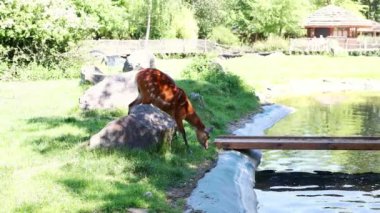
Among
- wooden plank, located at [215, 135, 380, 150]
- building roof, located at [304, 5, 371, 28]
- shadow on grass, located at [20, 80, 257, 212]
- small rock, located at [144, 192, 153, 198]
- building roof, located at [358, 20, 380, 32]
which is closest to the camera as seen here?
shadow on grass, located at [20, 80, 257, 212]

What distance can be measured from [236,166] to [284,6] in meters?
43.9

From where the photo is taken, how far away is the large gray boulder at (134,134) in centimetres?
961

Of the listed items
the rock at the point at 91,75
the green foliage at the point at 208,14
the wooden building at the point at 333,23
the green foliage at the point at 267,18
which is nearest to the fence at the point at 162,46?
the green foliage at the point at 208,14

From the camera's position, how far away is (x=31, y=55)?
77.0 ft

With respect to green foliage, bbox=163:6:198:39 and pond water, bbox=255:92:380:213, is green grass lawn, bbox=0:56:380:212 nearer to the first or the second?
→ pond water, bbox=255:92:380:213

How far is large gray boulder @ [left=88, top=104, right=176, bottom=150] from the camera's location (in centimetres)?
961

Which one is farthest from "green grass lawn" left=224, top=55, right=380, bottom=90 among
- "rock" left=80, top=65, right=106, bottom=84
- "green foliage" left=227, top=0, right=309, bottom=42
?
"green foliage" left=227, top=0, right=309, bottom=42

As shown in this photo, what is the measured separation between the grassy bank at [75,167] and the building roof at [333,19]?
139ft

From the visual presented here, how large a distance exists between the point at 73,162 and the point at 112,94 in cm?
591

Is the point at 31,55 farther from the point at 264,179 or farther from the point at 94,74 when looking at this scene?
the point at 264,179

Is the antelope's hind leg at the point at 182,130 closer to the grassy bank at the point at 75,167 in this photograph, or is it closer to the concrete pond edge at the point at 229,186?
the grassy bank at the point at 75,167

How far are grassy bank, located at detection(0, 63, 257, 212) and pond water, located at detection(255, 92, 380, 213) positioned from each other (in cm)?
145

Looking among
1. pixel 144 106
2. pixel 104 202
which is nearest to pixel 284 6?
pixel 144 106

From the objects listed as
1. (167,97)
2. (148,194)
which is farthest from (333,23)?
(148,194)
